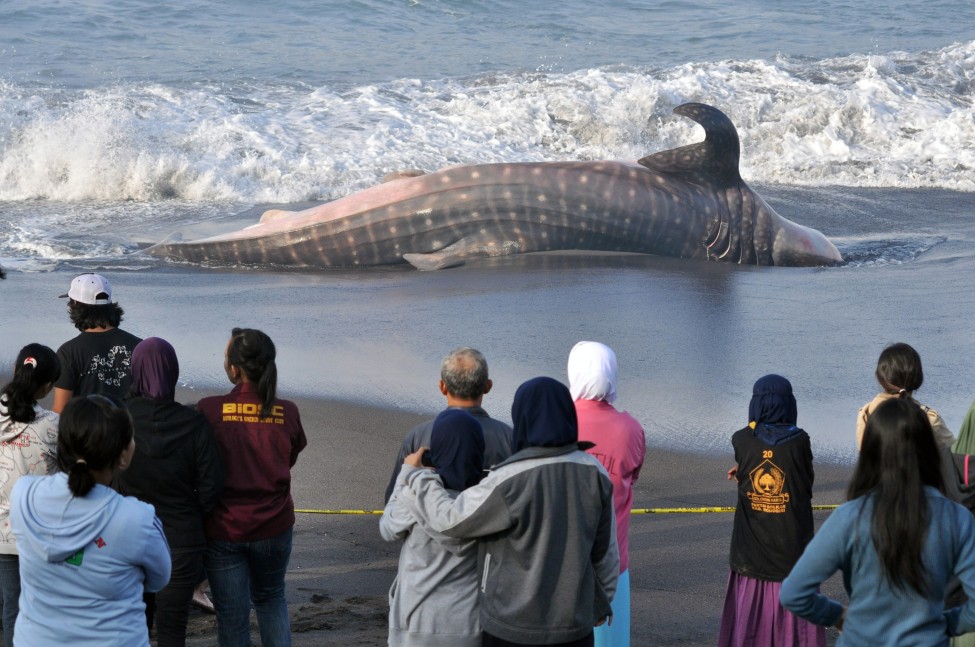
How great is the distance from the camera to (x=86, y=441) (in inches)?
137

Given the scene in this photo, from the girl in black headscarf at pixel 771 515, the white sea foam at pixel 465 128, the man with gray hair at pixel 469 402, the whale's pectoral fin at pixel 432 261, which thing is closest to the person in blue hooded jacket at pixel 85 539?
the man with gray hair at pixel 469 402

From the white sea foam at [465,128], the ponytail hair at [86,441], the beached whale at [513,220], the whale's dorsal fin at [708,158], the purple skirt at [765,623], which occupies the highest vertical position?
the white sea foam at [465,128]

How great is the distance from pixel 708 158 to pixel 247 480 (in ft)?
27.6

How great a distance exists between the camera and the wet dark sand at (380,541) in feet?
16.5

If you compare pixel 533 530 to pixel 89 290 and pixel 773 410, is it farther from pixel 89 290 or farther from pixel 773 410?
pixel 89 290

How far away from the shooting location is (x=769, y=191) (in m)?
17.2

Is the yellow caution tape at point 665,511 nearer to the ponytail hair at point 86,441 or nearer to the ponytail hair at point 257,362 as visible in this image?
the ponytail hair at point 257,362

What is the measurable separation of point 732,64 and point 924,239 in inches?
491

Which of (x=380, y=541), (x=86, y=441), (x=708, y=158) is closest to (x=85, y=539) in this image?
(x=86, y=441)

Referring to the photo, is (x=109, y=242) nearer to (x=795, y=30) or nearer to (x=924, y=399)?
(x=924, y=399)

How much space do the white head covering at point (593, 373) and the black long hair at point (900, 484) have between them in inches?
54.7

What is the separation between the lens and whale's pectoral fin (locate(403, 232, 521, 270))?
38.2ft

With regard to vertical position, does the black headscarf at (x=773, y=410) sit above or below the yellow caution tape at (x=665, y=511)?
above

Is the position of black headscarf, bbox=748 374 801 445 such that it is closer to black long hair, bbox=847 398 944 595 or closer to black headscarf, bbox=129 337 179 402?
black long hair, bbox=847 398 944 595
